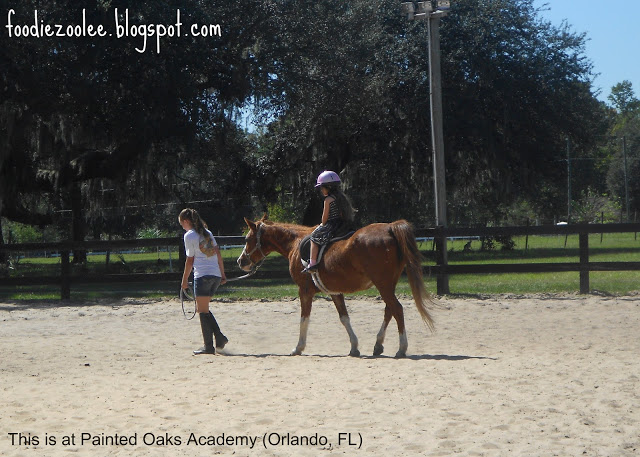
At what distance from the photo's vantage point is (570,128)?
1118 inches

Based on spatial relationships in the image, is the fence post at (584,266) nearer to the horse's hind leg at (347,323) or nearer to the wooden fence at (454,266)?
the wooden fence at (454,266)

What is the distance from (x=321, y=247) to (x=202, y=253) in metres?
1.33

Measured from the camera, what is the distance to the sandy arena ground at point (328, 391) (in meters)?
4.91

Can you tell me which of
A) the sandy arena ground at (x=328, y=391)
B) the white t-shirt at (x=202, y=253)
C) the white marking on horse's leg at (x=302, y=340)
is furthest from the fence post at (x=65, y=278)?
the white marking on horse's leg at (x=302, y=340)

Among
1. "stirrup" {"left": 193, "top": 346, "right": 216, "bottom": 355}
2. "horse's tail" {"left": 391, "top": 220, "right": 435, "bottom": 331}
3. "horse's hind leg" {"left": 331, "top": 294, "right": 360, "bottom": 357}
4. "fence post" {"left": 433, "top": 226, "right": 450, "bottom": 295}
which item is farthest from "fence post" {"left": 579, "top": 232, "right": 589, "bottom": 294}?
"stirrup" {"left": 193, "top": 346, "right": 216, "bottom": 355}

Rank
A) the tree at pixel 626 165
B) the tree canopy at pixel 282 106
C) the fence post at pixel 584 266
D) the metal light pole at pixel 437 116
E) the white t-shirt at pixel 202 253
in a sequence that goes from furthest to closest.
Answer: the tree at pixel 626 165, the tree canopy at pixel 282 106, the metal light pole at pixel 437 116, the fence post at pixel 584 266, the white t-shirt at pixel 202 253

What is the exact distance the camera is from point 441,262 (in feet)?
51.1

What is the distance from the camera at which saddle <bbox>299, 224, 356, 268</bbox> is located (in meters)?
8.87

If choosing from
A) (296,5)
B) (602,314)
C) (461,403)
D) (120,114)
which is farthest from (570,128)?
(461,403)

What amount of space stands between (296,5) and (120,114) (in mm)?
6275

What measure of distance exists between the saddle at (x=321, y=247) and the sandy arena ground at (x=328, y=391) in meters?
1.08

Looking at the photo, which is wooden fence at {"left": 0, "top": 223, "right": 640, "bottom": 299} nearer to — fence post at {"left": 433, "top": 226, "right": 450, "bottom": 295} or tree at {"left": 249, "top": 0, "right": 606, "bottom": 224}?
fence post at {"left": 433, "top": 226, "right": 450, "bottom": 295}

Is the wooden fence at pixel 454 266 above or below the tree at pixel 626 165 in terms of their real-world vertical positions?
below

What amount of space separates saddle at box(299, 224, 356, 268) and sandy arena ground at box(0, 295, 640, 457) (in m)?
1.08
